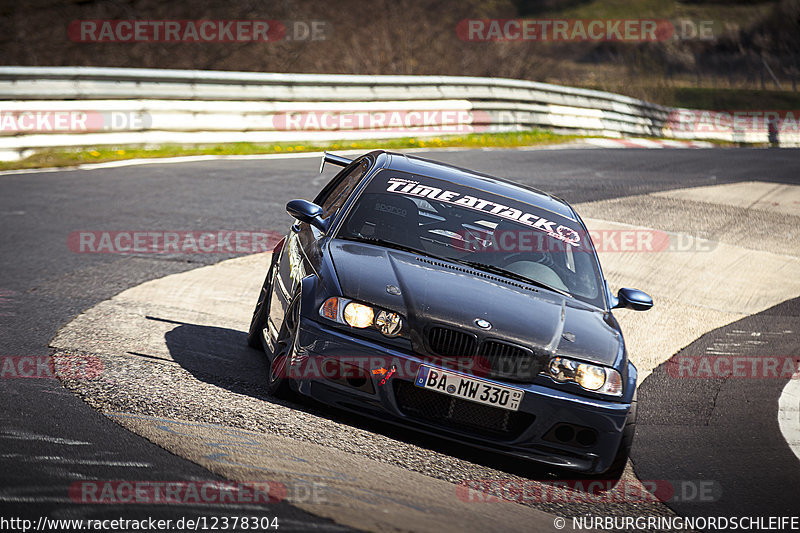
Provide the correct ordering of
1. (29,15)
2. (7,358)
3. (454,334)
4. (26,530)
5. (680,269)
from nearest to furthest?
(26,530) → (454,334) → (7,358) → (680,269) → (29,15)

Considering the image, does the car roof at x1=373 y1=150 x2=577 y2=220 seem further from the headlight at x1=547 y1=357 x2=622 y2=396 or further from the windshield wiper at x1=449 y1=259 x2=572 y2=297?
the headlight at x1=547 y1=357 x2=622 y2=396

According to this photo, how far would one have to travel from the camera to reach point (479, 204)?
594 centimetres

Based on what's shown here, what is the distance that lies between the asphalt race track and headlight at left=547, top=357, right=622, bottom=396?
551 millimetres

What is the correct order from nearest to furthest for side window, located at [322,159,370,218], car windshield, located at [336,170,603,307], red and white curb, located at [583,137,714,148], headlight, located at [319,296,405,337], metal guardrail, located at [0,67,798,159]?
1. headlight, located at [319,296,405,337]
2. car windshield, located at [336,170,603,307]
3. side window, located at [322,159,370,218]
4. metal guardrail, located at [0,67,798,159]
5. red and white curb, located at [583,137,714,148]

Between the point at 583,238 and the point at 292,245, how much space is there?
189 centimetres

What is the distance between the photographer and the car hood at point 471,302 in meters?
4.69

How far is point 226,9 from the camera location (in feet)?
84.5

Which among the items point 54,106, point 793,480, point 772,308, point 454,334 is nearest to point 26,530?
point 454,334

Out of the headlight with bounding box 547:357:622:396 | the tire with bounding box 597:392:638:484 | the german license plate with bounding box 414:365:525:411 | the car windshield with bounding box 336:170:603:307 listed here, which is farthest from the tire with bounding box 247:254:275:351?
the tire with bounding box 597:392:638:484

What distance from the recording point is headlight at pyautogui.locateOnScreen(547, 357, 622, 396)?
Result: 4.70 meters

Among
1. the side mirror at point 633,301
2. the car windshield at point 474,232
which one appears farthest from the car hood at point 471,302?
the side mirror at point 633,301

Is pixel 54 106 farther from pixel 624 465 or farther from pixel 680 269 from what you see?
pixel 624 465

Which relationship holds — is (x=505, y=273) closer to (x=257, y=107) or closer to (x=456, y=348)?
(x=456, y=348)

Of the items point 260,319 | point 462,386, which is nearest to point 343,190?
point 260,319
